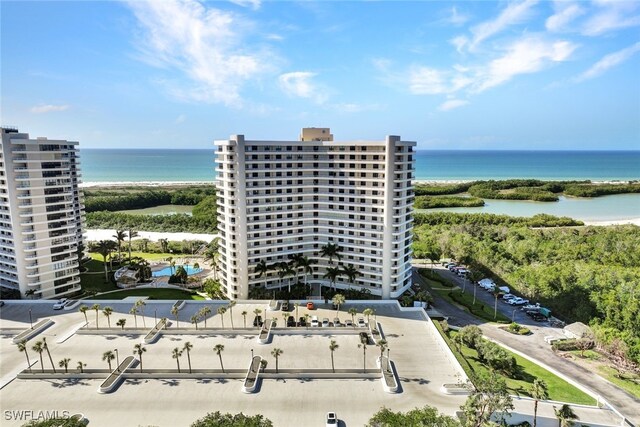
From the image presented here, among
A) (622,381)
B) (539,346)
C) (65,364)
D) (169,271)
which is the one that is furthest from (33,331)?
(622,381)

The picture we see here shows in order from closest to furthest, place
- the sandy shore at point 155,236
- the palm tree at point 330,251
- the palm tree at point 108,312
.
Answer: the palm tree at point 108,312 < the palm tree at point 330,251 < the sandy shore at point 155,236

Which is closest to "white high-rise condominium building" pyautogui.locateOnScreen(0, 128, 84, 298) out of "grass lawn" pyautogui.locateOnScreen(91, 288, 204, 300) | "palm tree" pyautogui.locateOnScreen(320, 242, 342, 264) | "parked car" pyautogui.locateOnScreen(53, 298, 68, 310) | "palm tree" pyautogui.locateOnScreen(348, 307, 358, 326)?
"parked car" pyautogui.locateOnScreen(53, 298, 68, 310)

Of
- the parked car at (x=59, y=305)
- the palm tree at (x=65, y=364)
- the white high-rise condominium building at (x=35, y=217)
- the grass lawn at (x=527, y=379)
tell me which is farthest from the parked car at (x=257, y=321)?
the white high-rise condominium building at (x=35, y=217)

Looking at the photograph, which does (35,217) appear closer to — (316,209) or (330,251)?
(316,209)

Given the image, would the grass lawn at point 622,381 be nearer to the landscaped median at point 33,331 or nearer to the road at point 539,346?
the road at point 539,346

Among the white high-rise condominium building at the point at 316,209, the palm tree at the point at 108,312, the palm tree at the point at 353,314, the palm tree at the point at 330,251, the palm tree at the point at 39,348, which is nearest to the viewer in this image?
the palm tree at the point at 39,348

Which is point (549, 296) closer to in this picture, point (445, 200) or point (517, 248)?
point (517, 248)

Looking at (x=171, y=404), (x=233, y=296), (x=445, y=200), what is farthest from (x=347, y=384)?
(x=445, y=200)
